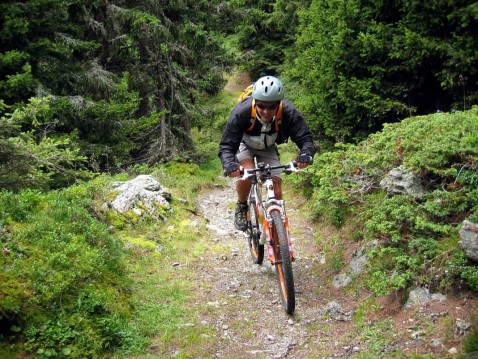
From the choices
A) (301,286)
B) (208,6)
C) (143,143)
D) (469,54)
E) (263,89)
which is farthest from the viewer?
(208,6)

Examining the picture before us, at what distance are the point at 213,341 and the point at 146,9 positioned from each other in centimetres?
1274

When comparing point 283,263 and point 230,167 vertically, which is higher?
point 230,167

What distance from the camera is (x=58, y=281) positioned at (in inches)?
179

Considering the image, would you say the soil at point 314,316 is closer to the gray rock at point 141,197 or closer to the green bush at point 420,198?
the green bush at point 420,198

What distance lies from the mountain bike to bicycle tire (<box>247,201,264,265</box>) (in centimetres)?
5

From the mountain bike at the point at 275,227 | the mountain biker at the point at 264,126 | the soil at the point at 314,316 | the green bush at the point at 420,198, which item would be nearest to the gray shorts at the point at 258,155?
the mountain biker at the point at 264,126

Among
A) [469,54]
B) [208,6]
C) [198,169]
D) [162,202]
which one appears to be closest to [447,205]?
[469,54]

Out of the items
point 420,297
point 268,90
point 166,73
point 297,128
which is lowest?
point 166,73

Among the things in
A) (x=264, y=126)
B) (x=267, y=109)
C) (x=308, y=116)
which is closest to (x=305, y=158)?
(x=264, y=126)

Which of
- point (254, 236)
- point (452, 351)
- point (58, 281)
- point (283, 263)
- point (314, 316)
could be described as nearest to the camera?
point (452, 351)

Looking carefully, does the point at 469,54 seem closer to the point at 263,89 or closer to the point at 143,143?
the point at 263,89

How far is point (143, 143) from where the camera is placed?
1552cm

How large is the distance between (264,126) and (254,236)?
196 cm

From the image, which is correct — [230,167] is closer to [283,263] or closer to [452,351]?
[283,263]
